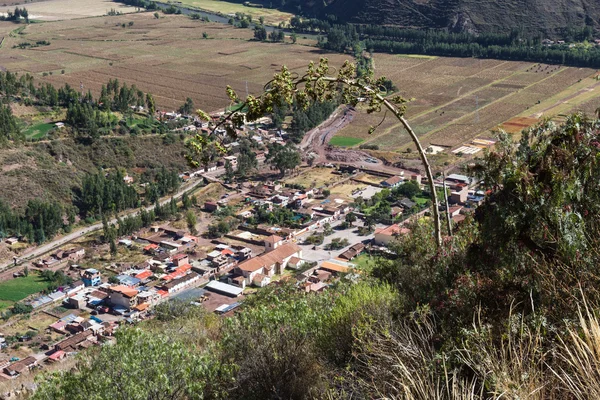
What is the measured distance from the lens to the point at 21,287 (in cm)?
2941

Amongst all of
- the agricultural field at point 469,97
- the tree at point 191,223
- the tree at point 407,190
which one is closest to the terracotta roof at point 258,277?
the tree at point 191,223

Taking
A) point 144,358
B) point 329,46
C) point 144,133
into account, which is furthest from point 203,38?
point 144,358

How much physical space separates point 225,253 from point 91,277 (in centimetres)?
592

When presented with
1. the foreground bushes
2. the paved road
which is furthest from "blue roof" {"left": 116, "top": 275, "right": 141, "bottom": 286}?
the foreground bushes

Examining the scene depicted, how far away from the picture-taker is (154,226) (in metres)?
35.8

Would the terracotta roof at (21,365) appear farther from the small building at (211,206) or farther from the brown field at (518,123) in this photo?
the brown field at (518,123)

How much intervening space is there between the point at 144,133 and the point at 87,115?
3.97m

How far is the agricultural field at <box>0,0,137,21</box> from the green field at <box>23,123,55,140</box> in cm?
6165

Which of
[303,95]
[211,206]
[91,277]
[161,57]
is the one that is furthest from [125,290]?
[161,57]

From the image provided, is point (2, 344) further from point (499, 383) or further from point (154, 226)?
point (499, 383)

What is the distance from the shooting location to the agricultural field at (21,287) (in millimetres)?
28484

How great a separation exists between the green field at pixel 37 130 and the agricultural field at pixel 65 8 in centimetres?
6165

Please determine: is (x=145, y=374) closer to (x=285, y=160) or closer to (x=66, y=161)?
(x=285, y=160)

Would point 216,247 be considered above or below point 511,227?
below
